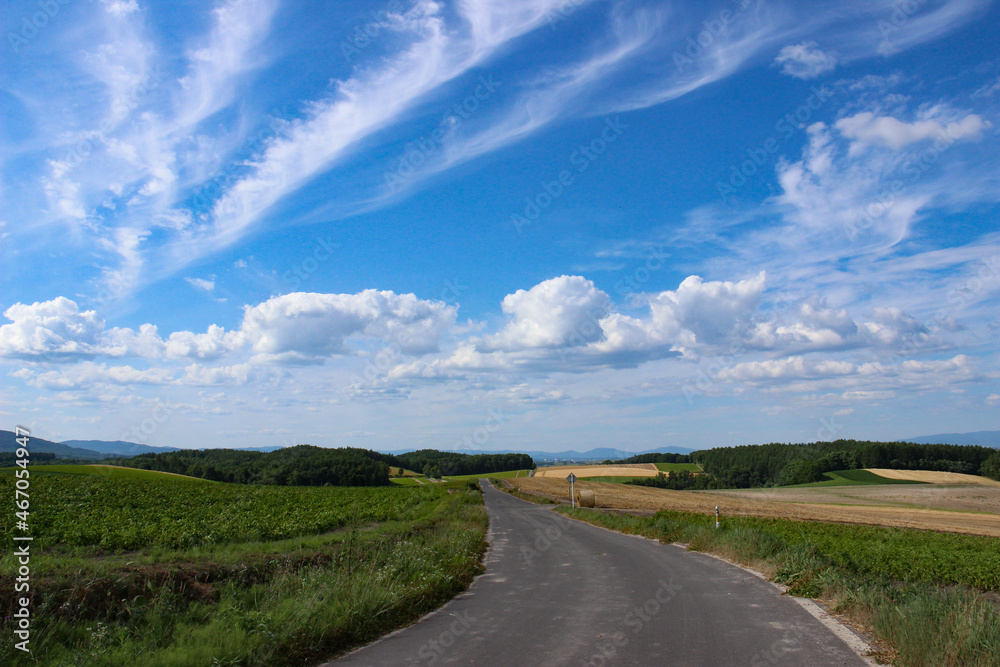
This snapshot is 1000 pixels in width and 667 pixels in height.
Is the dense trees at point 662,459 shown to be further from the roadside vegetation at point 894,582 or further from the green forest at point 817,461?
the roadside vegetation at point 894,582

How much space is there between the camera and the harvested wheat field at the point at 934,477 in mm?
83625

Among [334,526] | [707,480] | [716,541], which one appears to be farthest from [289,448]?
[716,541]

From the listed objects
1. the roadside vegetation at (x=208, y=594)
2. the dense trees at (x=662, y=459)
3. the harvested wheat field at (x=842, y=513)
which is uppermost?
the roadside vegetation at (x=208, y=594)

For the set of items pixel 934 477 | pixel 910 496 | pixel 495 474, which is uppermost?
pixel 934 477

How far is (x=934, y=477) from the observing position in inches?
3477

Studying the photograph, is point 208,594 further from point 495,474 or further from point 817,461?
point 495,474

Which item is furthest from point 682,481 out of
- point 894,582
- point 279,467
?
point 894,582

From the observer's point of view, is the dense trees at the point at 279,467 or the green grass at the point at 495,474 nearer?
the dense trees at the point at 279,467

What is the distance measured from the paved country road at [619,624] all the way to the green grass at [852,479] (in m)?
93.3

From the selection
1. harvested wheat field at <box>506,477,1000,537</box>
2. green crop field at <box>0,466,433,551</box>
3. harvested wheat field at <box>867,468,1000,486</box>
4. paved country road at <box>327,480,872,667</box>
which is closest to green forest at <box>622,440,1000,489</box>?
harvested wheat field at <box>867,468,1000,486</box>

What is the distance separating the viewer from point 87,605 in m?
8.26

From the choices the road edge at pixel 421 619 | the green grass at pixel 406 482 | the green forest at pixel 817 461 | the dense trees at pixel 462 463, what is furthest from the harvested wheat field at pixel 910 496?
the dense trees at pixel 462 463

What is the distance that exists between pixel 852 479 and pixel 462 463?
90.7 metres

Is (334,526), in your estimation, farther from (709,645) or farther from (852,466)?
(852,466)
